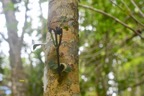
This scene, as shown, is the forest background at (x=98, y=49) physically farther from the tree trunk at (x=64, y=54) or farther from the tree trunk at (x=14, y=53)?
the tree trunk at (x=64, y=54)

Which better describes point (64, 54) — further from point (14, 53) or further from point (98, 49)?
point (98, 49)

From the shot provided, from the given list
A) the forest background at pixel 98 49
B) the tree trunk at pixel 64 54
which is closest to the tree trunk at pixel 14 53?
the forest background at pixel 98 49


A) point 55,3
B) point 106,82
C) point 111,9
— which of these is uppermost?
point 111,9

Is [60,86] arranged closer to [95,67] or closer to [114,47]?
[114,47]

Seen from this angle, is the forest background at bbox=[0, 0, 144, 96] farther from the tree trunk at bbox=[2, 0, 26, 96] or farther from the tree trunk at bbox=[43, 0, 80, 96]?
the tree trunk at bbox=[43, 0, 80, 96]

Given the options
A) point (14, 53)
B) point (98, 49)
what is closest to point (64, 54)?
point (14, 53)

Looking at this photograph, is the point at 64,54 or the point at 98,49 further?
the point at 98,49

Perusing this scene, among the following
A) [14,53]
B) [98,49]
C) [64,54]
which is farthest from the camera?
[98,49]

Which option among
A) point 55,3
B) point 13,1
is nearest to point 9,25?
point 13,1
